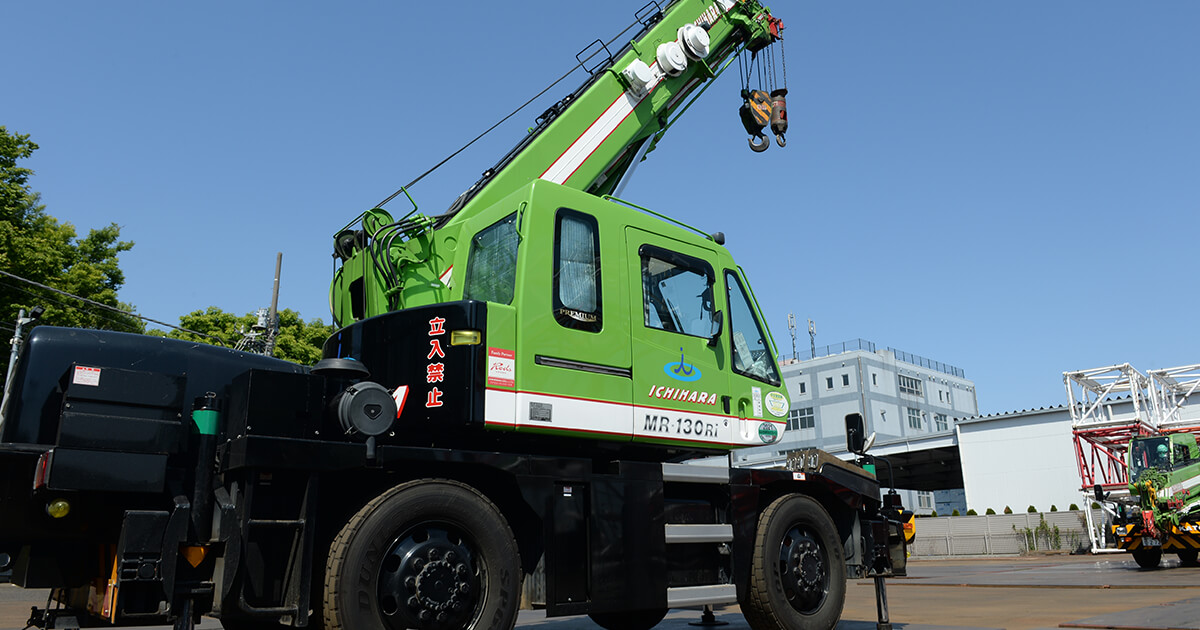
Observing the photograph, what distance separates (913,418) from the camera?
79188mm

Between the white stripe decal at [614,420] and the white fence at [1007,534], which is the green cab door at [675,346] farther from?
the white fence at [1007,534]

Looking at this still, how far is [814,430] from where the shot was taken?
7600 centimetres

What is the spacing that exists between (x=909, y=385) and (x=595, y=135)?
7704 centimetres

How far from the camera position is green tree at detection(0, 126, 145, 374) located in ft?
76.0

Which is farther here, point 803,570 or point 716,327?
point 803,570

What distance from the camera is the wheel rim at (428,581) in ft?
16.9

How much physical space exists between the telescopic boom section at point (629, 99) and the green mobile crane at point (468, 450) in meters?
0.05

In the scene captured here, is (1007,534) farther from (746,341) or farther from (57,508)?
Result: (57,508)

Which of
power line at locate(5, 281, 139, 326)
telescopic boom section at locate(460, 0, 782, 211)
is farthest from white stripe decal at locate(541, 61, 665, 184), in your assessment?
power line at locate(5, 281, 139, 326)

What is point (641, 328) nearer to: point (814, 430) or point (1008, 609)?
point (1008, 609)

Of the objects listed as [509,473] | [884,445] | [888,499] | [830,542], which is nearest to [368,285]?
[509,473]

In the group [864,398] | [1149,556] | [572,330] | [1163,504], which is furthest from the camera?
[864,398]

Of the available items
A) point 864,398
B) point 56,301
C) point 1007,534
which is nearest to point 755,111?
point 56,301

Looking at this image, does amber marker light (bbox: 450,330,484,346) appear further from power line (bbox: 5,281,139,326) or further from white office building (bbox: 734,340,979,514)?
white office building (bbox: 734,340,979,514)
